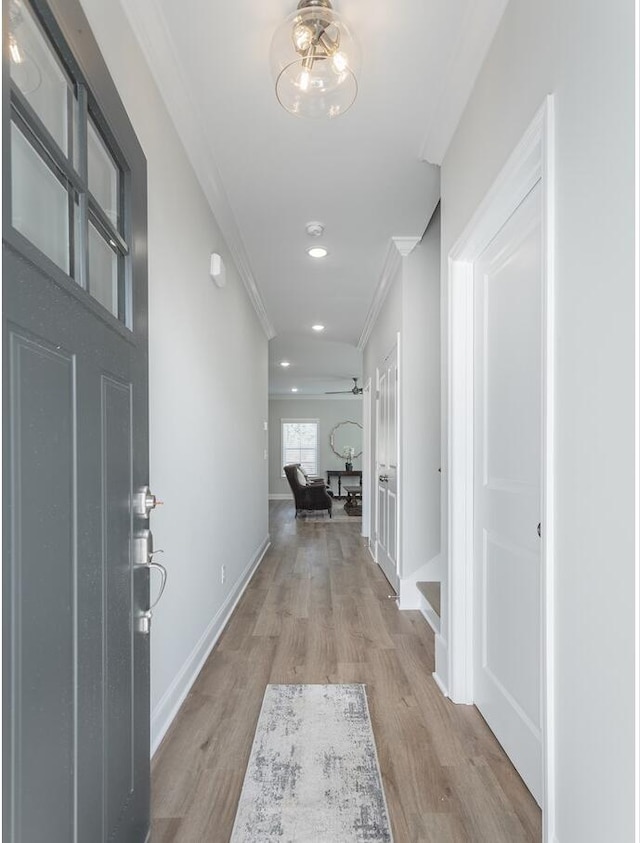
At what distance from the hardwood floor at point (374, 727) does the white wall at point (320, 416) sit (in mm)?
8525

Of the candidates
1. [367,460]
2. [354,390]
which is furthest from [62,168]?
[354,390]

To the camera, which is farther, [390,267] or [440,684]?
[390,267]

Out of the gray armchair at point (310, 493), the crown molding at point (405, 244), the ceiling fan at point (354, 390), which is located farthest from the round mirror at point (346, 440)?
the crown molding at point (405, 244)

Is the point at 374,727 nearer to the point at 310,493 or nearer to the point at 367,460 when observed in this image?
the point at 367,460

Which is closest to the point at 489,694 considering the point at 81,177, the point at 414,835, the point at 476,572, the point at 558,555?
the point at 476,572

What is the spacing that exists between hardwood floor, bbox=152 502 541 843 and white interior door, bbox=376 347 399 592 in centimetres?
48

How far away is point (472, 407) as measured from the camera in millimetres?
2201

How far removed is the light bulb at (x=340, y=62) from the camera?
1.71 m

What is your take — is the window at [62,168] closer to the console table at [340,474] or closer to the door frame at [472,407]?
the door frame at [472,407]

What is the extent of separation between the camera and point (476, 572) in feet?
7.06

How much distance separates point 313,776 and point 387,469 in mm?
3092

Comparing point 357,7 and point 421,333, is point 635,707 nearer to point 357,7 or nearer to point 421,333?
point 357,7

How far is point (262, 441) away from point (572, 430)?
4483 mm

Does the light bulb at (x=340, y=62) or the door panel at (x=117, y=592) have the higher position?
the light bulb at (x=340, y=62)
